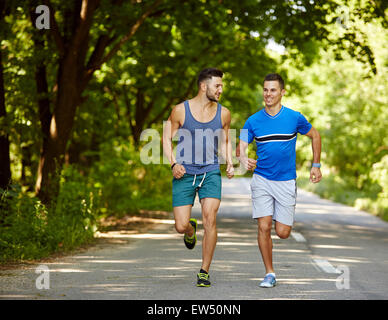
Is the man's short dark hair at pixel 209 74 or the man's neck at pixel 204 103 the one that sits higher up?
the man's short dark hair at pixel 209 74

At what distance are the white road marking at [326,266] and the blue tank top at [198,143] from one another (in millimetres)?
2214

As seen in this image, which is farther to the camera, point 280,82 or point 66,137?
point 66,137

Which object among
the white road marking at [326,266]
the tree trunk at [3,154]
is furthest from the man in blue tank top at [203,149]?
the tree trunk at [3,154]

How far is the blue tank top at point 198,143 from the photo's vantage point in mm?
6977

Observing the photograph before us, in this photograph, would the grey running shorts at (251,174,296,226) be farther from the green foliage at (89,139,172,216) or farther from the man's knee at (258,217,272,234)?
the green foliage at (89,139,172,216)

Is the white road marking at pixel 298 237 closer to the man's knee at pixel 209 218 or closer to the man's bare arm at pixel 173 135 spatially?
the man's knee at pixel 209 218

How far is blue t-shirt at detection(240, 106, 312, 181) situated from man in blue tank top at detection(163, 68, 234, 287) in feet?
0.95

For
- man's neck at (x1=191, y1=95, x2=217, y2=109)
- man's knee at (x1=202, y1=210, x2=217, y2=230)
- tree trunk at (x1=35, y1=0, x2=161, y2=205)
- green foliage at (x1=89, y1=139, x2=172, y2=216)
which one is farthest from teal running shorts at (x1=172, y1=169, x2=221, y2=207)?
tree trunk at (x1=35, y1=0, x2=161, y2=205)

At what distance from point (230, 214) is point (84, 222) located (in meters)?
7.61

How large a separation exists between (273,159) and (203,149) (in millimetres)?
682
